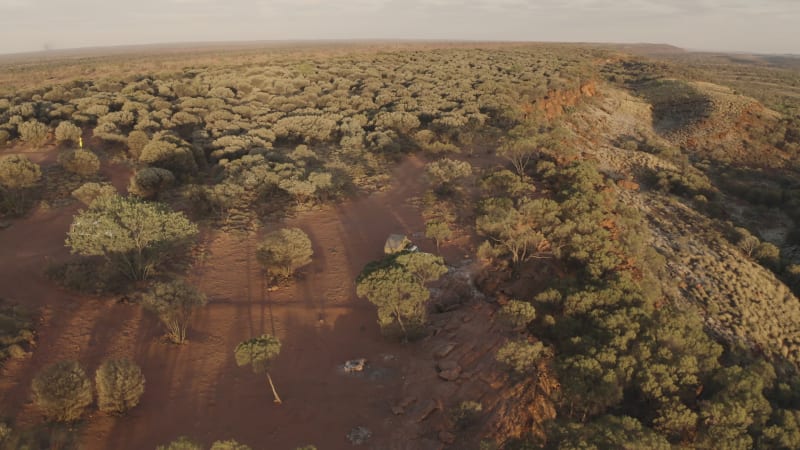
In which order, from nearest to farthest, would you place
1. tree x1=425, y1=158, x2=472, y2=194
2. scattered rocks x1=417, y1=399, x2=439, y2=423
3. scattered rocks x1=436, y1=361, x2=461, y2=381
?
scattered rocks x1=417, y1=399, x2=439, y2=423
scattered rocks x1=436, y1=361, x2=461, y2=381
tree x1=425, y1=158, x2=472, y2=194

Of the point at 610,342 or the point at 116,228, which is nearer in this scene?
the point at 610,342

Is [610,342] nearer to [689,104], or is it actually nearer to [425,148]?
[425,148]

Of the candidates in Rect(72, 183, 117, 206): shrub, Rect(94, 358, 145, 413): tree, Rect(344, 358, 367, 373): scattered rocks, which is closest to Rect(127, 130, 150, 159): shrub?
Rect(72, 183, 117, 206): shrub

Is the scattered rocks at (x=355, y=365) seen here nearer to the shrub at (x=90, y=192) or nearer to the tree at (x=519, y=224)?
the tree at (x=519, y=224)

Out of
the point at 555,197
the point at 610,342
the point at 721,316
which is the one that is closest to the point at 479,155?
the point at 555,197

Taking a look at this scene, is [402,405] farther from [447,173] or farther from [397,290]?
[447,173]

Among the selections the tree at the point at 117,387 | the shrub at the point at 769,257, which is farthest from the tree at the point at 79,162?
the shrub at the point at 769,257

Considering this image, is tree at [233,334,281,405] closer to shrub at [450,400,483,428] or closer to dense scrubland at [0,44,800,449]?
dense scrubland at [0,44,800,449]
